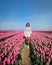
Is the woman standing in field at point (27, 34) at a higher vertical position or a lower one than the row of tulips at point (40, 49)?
higher

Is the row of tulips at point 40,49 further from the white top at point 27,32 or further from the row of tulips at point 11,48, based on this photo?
the row of tulips at point 11,48

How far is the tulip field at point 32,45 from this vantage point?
4.51 feet

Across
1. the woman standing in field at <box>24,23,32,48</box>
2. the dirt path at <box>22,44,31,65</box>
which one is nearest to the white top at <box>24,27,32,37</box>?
the woman standing in field at <box>24,23,32,48</box>

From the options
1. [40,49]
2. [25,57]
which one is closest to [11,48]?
[25,57]

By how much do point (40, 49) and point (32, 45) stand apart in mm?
104

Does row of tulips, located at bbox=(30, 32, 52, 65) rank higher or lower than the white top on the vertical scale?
lower

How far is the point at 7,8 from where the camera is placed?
1501mm

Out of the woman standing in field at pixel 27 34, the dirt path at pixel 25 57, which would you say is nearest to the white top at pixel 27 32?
the woman standing in field at pixel 27 34

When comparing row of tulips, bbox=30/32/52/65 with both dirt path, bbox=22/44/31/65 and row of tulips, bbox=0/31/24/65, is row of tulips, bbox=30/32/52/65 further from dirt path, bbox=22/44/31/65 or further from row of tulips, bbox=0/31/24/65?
row of tulips, bbox=0/31/24/65

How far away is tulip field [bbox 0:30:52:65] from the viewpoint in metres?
1.38

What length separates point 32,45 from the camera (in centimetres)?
149

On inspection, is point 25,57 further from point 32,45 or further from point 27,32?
point 27,32

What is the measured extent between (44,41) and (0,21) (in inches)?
22.1

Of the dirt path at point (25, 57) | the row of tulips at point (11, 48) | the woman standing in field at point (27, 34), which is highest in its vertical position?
the woman standing in field at point (27, 34)
